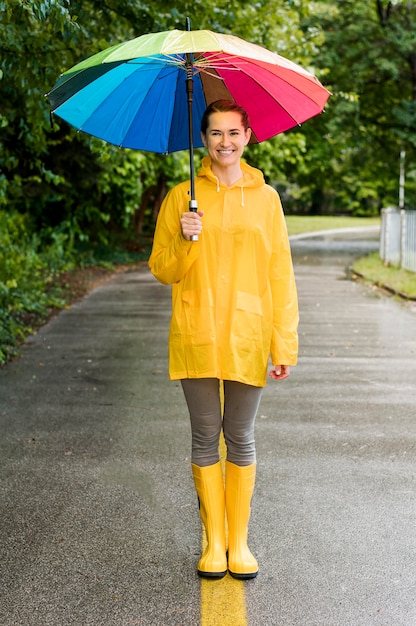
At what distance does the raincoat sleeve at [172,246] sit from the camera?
3775 millimetres

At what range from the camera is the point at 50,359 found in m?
9.69

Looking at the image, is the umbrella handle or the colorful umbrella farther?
the colorful umbrella

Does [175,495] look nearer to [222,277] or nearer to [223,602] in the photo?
[223,602]

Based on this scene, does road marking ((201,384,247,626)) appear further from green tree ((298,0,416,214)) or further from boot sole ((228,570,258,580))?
green tree ((298,0,416,214))

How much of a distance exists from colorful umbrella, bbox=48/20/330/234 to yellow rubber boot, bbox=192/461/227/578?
4.15ft

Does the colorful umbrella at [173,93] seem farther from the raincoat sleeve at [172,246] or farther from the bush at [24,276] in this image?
the bush at [24,276]

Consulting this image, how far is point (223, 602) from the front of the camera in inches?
145

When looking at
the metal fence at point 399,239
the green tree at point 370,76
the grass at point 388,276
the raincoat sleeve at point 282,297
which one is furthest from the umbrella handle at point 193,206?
the green tree at point 370,76

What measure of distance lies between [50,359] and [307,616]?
6.55 metres

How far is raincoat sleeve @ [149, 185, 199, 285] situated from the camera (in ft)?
12.4

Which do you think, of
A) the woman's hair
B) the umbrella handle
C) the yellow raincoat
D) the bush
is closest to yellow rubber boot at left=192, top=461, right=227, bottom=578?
the yellow raincoat

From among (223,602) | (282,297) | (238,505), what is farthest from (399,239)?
(223,602)

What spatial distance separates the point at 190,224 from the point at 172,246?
176mm

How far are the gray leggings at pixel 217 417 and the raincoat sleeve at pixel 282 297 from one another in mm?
213
